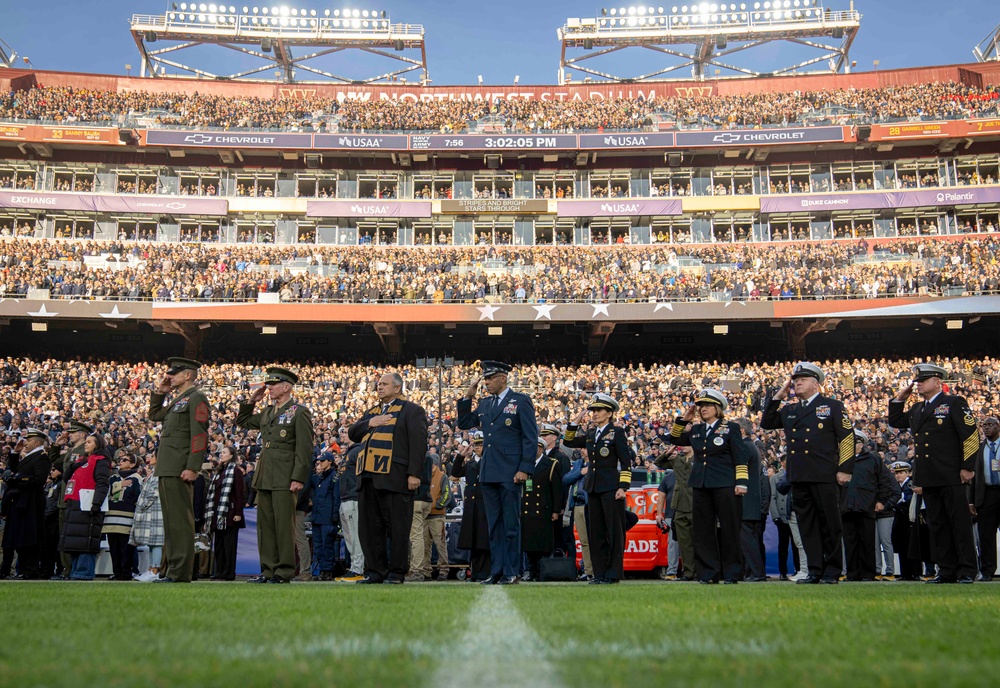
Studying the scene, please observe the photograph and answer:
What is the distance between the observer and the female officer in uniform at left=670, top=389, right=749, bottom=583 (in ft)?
28.0

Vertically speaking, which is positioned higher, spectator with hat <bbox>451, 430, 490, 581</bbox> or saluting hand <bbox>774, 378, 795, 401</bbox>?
saluting hand <bbox>774, 378, 795, 401</bbox>

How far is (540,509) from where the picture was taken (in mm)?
10617

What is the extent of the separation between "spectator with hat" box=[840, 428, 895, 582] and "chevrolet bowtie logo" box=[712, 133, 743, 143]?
34060 millimetres

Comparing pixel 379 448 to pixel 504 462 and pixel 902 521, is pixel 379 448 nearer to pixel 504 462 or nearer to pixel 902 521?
pixel 504 462

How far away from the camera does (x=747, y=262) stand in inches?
1499

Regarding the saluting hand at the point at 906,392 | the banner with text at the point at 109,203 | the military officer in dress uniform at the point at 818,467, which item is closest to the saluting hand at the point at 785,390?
the military officer in dress uniform at the point at 818,467

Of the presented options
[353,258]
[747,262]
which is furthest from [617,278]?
[353,258]

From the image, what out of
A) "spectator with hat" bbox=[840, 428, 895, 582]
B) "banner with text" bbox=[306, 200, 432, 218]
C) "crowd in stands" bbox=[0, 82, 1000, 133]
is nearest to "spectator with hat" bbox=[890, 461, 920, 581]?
"spectator with hat" bbox=[840, 428, 895, 582]

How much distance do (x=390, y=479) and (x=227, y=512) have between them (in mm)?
4004

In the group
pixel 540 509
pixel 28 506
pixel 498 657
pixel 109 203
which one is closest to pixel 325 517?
pixel 540 509

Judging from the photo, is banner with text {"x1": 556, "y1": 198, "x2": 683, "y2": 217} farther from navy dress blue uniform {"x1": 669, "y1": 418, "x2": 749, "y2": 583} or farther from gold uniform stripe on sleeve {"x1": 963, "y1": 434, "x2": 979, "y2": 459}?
gold uniform stripe on sleeve {"x1": 963, "y1": 434, "x2": 979, "y2": 459}

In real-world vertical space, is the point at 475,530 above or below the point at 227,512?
below

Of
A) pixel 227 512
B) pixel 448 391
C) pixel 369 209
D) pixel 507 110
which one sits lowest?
pixel 227 512

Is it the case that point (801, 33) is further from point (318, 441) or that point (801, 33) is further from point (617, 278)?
→ point (318, 441)
